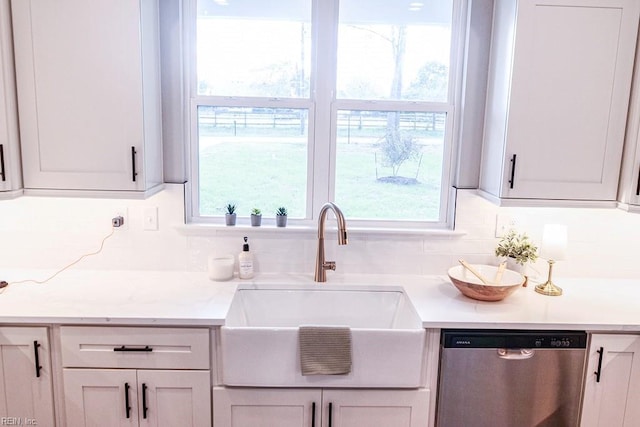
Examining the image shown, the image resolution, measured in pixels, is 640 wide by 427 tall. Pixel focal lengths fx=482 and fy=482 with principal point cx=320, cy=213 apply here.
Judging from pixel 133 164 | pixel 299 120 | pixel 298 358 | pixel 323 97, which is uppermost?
pixel 323 97

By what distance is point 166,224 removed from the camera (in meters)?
2.48

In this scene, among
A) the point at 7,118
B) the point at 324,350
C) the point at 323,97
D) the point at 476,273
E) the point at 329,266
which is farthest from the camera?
the point at 323,97

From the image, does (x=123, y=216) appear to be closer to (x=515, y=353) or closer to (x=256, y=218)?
(x=256, y=218)

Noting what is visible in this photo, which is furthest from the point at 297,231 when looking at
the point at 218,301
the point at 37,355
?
the point at 37,355

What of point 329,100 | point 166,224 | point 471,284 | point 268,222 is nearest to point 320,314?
point 268,222

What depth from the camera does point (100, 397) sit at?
6.50 ft

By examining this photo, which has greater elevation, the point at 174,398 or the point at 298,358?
the point at 298,358

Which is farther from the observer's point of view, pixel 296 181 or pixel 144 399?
pixel 296 181

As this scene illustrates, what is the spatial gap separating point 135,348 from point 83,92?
1.11 metres

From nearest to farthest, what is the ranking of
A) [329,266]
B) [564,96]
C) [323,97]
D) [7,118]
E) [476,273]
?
[7,118] < [564,96] < [476,273] < [329,266] < [323,97]

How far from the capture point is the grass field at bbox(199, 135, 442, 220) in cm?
254

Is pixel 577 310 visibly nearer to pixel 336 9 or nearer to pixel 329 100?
pixel 329 100

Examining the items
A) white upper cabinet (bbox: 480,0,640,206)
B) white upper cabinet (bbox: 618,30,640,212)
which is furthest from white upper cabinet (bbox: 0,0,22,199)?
white upper cabinet (bbox: 618,30,640,212)

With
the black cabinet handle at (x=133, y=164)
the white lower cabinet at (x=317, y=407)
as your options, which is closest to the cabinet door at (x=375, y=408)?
the white lower cabinet at (x=317, y=407)
